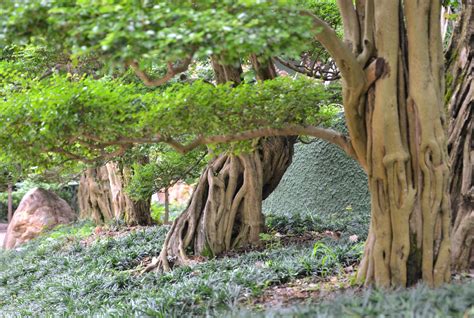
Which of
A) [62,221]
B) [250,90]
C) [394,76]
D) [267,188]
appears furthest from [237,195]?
[62,221]

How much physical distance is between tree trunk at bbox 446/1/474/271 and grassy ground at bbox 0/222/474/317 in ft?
1.87

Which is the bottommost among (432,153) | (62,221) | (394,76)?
(62,221)

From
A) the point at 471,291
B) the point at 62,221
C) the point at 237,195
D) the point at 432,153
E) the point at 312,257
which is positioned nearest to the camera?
the point at 471,291

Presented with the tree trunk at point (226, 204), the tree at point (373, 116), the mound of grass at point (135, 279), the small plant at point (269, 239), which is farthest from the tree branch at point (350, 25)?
the small plant at point (269, 239)

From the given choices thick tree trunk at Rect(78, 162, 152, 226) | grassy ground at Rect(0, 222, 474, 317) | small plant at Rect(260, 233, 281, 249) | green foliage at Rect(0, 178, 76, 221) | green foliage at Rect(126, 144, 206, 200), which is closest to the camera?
grassy ground at Rect(0, 222, 474, 317)

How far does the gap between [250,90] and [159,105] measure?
65 cm

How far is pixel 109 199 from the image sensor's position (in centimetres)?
1220

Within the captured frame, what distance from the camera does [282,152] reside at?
6.93 meters

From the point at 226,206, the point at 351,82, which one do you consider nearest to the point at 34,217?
the point at 226,206

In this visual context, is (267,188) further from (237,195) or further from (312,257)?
(312,257)

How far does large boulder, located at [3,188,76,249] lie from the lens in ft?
44.6

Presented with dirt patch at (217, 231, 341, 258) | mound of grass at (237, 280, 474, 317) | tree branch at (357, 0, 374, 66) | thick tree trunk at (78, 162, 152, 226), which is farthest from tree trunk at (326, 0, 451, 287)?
thick tree trunk at (78, 162, 152, 226)

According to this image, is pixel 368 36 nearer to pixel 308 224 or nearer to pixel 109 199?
pixel 308 224

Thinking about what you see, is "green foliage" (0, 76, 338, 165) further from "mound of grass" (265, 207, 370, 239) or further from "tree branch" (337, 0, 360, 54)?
"mound of grass" (265, 207, 370, 239)
